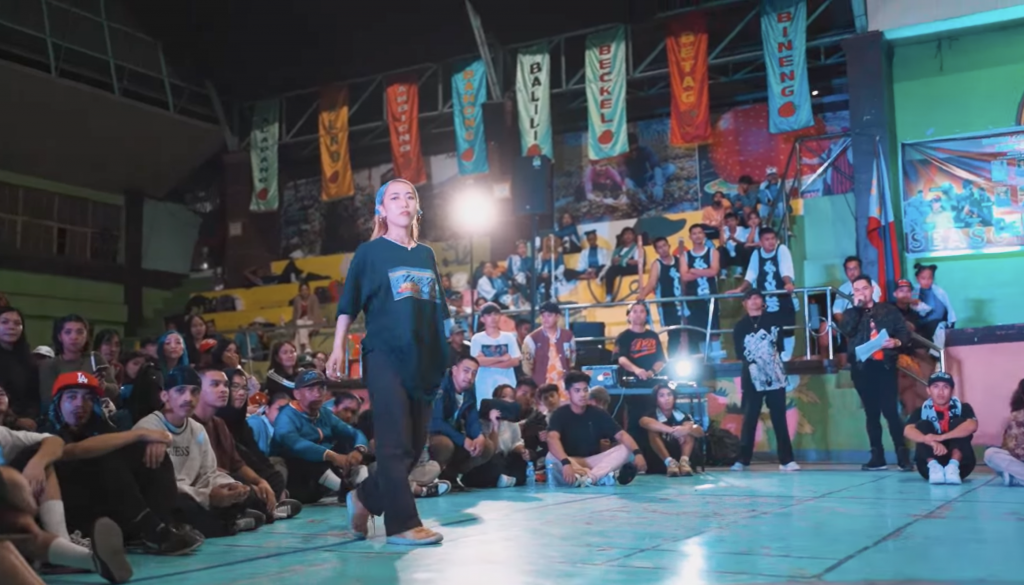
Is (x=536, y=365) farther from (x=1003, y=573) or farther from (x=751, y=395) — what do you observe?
(x=1003, y=573)

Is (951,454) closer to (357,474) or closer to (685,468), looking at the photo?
(685,468)

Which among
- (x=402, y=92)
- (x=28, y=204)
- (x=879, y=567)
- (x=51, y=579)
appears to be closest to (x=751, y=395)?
(x=879, y=567)

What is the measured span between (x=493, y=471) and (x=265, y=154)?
12.9 metres

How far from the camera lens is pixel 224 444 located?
594 cm

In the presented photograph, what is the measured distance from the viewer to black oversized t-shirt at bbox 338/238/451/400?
4516 mm

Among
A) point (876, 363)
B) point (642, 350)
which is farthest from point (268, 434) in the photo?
point (876, 363)

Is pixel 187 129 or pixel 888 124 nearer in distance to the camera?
pixel 888 124

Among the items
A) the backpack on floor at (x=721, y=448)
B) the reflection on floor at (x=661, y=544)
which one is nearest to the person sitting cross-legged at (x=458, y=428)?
the reflection on floor at (x=661, y=544)

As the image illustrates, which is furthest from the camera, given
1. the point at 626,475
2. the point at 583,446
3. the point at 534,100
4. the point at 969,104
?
the point at 534,100

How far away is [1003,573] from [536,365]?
7.41m

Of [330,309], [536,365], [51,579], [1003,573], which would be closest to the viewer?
[1003,573]

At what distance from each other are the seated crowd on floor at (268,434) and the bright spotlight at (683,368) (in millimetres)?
556

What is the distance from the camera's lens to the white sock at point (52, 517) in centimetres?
397

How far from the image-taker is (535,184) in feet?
58.6
